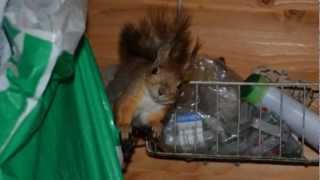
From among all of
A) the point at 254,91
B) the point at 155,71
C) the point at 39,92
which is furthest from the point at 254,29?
the point at 39,92

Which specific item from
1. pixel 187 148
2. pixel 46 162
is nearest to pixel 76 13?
pixel 46 162

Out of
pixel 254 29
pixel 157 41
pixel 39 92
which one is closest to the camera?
pixel 39 92

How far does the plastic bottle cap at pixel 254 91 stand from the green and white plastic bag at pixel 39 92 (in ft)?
1.06

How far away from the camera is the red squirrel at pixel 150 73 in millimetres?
977

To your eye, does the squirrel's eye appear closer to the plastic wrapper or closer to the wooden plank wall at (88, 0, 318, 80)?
the plastic wrapper

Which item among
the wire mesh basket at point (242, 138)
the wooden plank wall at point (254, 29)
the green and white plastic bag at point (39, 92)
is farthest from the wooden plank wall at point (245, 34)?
the green and white plastic bag at point (39, 92)

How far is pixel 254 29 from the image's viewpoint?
1139mm

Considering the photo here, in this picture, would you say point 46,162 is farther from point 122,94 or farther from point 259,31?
point 259,31

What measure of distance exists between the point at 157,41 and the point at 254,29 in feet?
0.83

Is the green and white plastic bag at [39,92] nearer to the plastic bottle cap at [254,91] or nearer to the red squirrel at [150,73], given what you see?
the red squirrel at [150,73]

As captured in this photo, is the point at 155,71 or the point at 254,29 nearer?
the point at 155,71

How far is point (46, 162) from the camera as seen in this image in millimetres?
740

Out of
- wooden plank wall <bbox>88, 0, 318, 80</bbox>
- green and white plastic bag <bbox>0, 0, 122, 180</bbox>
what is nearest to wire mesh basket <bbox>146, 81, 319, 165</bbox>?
wooden plank wall <bbox>88, 0, 318, 80</bbox>

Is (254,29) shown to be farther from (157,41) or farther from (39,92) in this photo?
(39,92)
